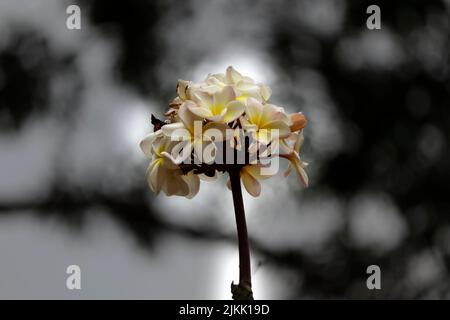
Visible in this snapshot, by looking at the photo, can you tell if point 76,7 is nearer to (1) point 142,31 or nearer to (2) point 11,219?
(1) point 142,31

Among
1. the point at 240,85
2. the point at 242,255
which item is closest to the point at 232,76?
the point at 240,85

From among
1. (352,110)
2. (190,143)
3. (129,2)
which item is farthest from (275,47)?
(190,143)

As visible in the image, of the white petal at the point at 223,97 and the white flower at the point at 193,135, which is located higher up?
the white petal at the point at 223,97

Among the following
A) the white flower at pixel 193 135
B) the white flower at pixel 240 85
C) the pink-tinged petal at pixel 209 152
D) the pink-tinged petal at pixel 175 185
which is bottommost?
the pink-tinged petal at pixel 175 185

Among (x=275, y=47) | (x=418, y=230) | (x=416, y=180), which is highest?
(x=275, y=47)

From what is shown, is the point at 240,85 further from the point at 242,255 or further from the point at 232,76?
the point at 242,255
